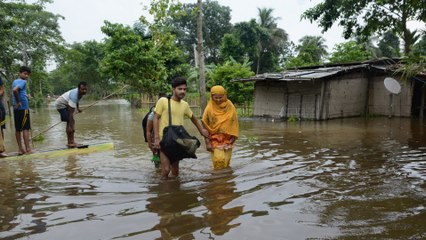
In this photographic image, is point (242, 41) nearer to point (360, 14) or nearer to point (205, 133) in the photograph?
point (360, 14)

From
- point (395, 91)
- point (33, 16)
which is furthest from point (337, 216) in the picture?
point (33, 16)

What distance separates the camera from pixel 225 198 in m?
4.23

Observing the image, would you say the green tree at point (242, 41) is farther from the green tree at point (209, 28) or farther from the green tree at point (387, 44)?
the green tree at point (387, 44)

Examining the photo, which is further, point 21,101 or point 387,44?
point 387,44

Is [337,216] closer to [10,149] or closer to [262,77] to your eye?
[10,149]

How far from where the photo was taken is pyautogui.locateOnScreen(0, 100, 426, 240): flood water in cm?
321

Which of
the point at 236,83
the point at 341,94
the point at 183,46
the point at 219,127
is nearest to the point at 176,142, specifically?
the point at 219,127

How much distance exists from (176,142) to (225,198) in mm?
1002

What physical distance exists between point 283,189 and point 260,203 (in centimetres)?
68

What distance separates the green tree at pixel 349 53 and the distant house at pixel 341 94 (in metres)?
8.77

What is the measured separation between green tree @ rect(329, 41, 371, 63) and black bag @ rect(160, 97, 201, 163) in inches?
921

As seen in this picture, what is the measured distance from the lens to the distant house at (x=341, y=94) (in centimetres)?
1633

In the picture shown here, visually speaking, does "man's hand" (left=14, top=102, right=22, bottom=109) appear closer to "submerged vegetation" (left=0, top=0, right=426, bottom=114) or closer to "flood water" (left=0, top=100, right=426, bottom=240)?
"flood water" (left=0, top=100, right=426, bottom=240)

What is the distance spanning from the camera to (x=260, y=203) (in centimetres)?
402
